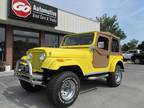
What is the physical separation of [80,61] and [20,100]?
2.14 metres

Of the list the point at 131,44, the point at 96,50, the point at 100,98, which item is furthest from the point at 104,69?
the point at 131,44

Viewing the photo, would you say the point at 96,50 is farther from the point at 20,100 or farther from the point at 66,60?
the point at 20,100

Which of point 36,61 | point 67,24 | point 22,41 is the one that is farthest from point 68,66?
point 67,24

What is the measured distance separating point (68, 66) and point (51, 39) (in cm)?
1017

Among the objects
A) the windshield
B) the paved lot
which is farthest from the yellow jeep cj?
the paved lot

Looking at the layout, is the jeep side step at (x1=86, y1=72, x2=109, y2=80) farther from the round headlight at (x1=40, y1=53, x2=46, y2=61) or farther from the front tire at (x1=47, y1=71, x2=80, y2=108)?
the round headlight at (x1=40, y1=53, x2=46, y2=61)

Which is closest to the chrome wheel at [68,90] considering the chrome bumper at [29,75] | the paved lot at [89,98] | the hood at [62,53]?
the paved lot at [89,98]

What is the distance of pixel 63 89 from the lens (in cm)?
518

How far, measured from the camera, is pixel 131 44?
53.7m

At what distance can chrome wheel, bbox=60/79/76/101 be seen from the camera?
511cm

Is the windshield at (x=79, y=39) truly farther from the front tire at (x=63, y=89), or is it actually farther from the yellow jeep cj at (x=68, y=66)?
the front tire at (x=63, y=89)
